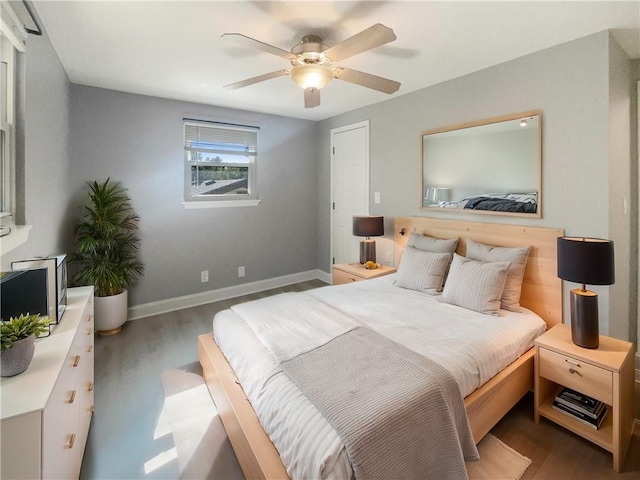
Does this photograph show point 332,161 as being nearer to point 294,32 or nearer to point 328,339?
point 294,32

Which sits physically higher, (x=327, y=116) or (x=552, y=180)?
(x=327, y=116)

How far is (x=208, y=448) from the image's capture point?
186cm

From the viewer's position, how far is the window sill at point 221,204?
Result: 4.03 metres

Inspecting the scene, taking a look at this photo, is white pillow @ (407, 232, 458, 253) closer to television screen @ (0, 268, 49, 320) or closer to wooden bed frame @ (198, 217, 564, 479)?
wooden bed frame @ (198, 217, 564, 479)

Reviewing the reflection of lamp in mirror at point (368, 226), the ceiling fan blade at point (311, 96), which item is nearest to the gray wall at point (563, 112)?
the reflection of lamp in mirror at point (368, 226)

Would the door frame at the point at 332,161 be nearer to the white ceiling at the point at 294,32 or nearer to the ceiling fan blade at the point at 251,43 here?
the white ceiling at the point at 294,32

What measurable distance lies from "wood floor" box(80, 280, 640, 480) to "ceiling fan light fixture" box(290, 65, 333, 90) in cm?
241

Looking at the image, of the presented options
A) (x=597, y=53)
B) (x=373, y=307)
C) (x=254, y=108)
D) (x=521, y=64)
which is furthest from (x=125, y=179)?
(x=597, y=53)

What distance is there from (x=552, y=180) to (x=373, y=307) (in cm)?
166

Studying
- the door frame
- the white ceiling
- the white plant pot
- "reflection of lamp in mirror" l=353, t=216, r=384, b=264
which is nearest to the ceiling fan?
the white ceiling

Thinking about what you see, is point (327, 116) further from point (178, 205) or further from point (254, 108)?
point (178, 205)

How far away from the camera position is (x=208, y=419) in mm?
2092

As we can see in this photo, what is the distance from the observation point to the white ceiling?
6.29 feet

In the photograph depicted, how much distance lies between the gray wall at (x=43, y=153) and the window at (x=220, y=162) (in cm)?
124
